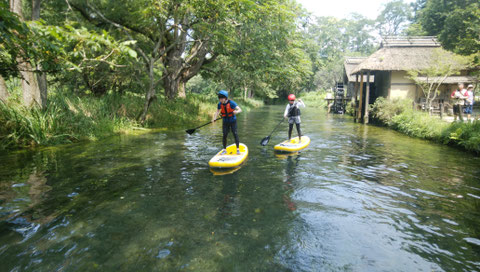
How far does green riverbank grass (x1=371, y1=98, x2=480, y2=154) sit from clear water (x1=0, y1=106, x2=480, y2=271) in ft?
8.61

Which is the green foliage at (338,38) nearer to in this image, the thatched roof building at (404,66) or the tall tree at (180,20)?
the thatched roof building at (404,66)

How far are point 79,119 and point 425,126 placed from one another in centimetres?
1416

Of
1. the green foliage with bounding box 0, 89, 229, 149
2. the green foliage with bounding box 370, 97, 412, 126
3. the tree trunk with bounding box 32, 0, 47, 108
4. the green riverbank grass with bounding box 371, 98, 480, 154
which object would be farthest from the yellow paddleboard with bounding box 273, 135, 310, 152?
the green foliage with bounding box 370, 97, 412, 126

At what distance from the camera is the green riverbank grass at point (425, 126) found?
934 cm

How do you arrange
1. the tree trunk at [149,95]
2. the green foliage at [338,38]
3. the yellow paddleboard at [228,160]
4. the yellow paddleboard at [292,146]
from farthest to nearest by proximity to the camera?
the green foliage at [338,38] < the tree trunk at [149,95] < the yellow paddleboard at [292,146] < the yellow paddleboard at [228,160]

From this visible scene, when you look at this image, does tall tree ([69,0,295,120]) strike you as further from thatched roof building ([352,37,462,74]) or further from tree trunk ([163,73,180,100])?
thatched roof building ([352,37,462,74])

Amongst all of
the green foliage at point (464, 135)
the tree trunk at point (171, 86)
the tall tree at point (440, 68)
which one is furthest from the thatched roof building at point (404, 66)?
the tree trunk at point (171, 86)

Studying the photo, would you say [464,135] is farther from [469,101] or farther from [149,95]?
[149,95]

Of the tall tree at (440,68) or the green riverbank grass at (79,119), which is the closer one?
the green riverbank grass at (79,119)

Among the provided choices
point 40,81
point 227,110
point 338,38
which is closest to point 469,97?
point 227,110

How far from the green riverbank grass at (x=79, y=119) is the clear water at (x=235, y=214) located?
3.00 ft

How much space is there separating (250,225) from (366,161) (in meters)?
5.23

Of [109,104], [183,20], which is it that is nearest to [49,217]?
[109,104]

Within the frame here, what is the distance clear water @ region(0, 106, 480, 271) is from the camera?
10.3 feet
